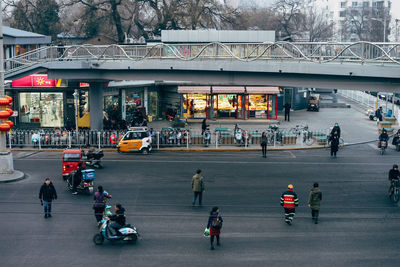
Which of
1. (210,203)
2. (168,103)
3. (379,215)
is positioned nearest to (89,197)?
(210,203)

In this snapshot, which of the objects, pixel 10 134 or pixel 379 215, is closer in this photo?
pixel 379 215

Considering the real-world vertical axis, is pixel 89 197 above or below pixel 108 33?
below

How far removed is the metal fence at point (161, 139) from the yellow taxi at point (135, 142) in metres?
1.55

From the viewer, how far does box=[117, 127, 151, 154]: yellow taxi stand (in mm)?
29672

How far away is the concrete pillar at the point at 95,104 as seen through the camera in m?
34.7

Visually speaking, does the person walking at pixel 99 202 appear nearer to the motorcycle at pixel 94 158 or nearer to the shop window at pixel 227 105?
the motorcycle at pixel 94 158

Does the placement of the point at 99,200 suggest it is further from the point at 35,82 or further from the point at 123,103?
the point at 123,103

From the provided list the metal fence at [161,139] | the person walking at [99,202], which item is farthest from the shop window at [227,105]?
the person walking at [99,202]

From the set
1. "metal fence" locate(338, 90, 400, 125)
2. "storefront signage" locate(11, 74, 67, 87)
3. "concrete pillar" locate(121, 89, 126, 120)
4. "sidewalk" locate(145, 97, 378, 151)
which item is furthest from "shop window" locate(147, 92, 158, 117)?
"metal fence" locate(338, 90, 400, 125)

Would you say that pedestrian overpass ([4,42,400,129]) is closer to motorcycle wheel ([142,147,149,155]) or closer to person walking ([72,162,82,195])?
motorcycle wheel ([142,147,149,155])

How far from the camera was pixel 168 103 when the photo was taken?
4694 centimetres

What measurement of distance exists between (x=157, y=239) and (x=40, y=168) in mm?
12360

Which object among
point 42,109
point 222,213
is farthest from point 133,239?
point 42,109

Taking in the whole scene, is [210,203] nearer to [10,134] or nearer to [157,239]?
[157,239]
